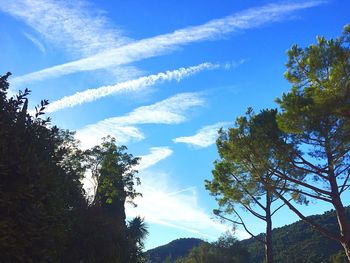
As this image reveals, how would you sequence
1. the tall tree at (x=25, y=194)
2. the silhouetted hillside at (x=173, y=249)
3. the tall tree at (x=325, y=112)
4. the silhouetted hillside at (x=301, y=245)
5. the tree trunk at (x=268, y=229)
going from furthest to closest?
1. the silhouetted hillside at (x=173, y=249)
2. the silhouetted hillside at (x=301, y=245)
3. the tree trunk at (x=268, y=229)
4. the tall tree at (x=325, y=112)
5. the tall tree at (x=25, y=194)

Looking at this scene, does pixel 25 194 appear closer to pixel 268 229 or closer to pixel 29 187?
pixel 29 187

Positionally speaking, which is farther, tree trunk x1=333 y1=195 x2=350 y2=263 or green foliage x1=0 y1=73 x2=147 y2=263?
tree trunk x1=333 y1=195 x2=350 y2=263

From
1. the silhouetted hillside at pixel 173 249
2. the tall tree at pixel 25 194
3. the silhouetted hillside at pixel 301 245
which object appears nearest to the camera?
the tall tree at pixel 25 194

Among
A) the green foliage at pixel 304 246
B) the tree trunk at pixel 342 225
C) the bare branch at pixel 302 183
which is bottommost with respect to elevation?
the tree trunk at pixel 342 225

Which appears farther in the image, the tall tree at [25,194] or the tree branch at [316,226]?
the tree branch at [316,226]

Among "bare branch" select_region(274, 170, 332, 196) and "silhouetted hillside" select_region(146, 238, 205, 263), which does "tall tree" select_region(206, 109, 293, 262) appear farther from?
"silhouetted hillside" select_region(146, 238, 205, 263)

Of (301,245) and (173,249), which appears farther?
(173,249)

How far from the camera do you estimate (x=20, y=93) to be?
25.9 ft

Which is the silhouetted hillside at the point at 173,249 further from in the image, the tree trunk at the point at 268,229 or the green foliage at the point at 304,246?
the tree trunk at the point at 268,229

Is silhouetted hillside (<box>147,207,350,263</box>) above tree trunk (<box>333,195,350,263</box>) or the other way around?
above

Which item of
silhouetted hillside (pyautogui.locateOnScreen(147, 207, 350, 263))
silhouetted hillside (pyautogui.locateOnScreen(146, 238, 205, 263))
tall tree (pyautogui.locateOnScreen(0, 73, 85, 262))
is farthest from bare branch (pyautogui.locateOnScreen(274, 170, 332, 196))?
silhouetted hillside (pyautogui.locateOnScreen(146, 238, 205, 263))

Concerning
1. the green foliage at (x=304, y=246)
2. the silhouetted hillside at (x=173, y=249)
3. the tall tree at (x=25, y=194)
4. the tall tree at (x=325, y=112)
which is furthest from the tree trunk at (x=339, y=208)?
the silhouetted hillside at (x=173, y=249)

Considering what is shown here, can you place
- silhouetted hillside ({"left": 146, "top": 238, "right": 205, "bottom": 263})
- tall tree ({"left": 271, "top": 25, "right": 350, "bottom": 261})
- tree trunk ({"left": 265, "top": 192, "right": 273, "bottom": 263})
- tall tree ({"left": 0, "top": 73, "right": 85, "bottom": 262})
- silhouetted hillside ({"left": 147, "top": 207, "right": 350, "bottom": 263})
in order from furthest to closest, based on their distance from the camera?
silhouetted hillside ({"left": 146, "top": 238, "right": 205, "bottom": 263}) < silhouetted hillside ({"left": 147, "top": 207, "right": 350, "bottom": 263}) < tree trunk ({"left": 265, "top": 192, "right": 273, "bottom": 263}) < tall tree ({"left": 271, "top": 25, "right": 350, "bottom": 261}) < tall tree ({"left": 0, "top": 73, "right": 85, "bottom": 262})

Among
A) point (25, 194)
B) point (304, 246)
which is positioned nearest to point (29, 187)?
point (25, 194)
